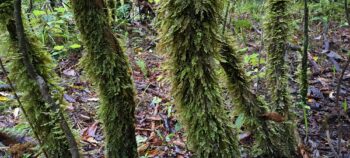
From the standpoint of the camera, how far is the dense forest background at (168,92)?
2.02m

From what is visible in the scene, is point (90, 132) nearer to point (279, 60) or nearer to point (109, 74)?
point (109, 74)

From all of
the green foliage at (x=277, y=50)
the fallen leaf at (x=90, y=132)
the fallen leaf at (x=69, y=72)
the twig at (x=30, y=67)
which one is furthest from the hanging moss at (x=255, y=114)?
the fallen leaf at (x=69, y=72)

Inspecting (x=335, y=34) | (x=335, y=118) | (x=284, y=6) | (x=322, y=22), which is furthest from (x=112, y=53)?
(x=322, y=22)

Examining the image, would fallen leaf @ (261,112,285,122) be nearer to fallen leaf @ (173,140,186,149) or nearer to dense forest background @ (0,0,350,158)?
dense forest background @ (0,0,350,158)

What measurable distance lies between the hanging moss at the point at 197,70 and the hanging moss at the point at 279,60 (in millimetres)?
1002

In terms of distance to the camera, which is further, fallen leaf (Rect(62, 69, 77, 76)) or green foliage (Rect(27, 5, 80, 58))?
green foliage (Rect(27, 5, 80, 58))

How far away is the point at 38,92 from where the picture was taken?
228 centimetres

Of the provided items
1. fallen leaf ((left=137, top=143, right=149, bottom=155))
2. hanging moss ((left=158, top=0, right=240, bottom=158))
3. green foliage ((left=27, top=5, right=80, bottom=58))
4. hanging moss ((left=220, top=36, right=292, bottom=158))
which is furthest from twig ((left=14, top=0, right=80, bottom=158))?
green foliage ((left=27, top=5, right=80, bottom=58))

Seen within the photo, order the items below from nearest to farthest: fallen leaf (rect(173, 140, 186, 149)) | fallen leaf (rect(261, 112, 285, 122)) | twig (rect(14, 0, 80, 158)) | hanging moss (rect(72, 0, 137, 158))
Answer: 1. twig (rect(14, 0, 80, 158))
2. hanging moss (rect(72, 0, 137, 158))
3. fallen leaf (rect(261, 112, 285, 122))
4. fallen leaf (rect(173, 140, 186, 149))

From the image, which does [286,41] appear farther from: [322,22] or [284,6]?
[322,22]

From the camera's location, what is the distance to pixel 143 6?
6484mm

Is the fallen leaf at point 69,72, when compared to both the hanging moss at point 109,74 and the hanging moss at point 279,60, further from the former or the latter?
the hanging moss at point 279,60

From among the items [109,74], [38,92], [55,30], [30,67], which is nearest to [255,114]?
[109,74]

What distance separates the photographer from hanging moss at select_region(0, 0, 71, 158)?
2227 mm
